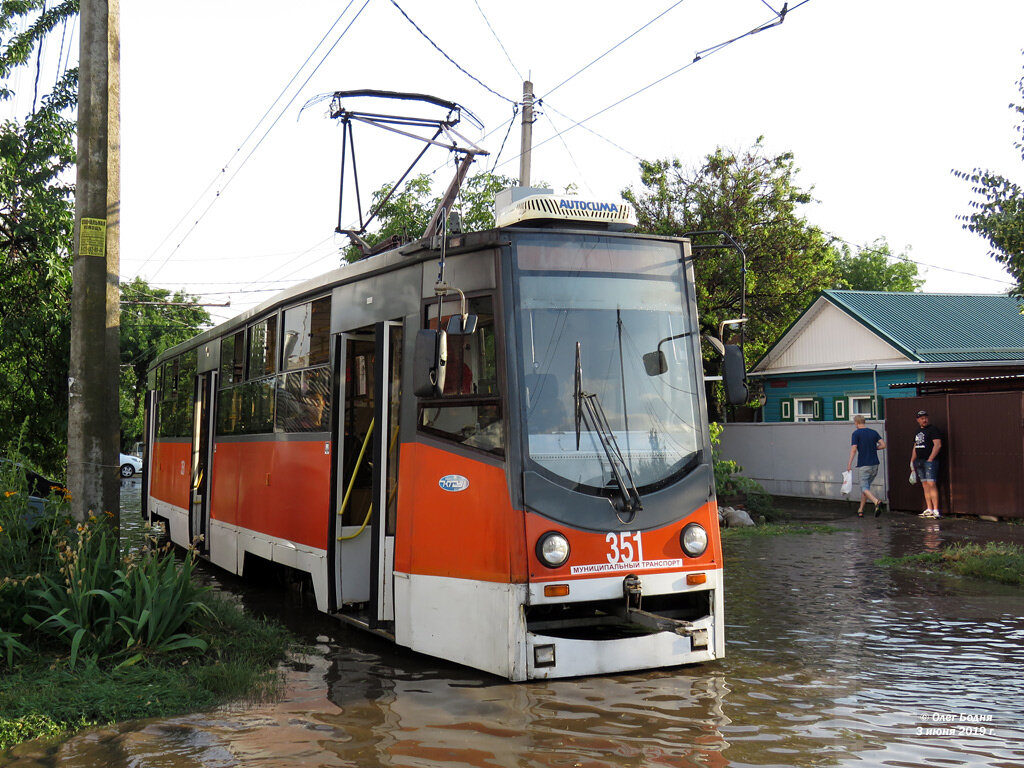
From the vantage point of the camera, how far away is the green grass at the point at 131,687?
19.6 feet

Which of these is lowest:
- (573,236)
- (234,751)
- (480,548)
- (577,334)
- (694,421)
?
(234,751)

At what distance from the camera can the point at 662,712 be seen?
635cm

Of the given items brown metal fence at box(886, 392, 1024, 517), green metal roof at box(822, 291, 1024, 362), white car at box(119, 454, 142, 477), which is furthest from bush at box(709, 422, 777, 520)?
white car at box(119, 454, 142, 477)

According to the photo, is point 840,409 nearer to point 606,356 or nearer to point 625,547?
point 606,356

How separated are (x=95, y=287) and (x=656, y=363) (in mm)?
4767

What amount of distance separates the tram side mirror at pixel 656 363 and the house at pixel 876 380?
12.0 m

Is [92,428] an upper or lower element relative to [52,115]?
lower

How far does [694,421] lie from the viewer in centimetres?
764

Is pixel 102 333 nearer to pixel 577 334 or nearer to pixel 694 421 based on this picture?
pixel 577 334

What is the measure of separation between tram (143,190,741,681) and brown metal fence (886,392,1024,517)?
11718 mm

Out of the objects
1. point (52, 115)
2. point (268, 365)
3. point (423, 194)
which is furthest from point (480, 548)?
point (423, 194)

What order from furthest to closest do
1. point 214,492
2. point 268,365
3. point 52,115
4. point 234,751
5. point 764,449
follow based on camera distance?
1. point 764,449
2. point 52,115
3. point 214,492
4. point 268,365
5. point 234,751

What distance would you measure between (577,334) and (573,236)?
74cm

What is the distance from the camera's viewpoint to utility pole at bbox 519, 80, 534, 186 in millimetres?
18469
